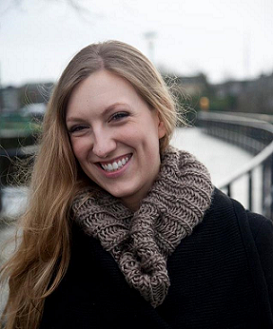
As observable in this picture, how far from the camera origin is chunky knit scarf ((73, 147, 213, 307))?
174 centimetres

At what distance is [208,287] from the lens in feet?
6.01

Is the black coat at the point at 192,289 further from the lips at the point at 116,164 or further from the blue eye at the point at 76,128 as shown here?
the blue eye at the point at 76,128

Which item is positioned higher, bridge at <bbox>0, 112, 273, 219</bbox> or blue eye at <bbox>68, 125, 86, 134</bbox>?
blue eye at <bbox>68, 125, 86, 134</bbox>

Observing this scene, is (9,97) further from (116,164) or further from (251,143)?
(251,143)

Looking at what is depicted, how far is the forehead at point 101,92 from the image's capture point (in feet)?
5.79


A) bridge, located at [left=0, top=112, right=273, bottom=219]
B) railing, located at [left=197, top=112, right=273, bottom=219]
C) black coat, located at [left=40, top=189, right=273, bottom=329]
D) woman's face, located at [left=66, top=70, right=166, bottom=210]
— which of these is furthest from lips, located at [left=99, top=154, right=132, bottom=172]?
railing, located at [left=197, top=112, right=273, bottom=219]

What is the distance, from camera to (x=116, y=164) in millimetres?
1809

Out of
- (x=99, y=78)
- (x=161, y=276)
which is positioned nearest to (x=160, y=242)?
(x=161, y=276)

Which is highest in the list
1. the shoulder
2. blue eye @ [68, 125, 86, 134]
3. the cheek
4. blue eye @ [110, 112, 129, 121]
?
blue eye @ [110, 112, 129, 121]

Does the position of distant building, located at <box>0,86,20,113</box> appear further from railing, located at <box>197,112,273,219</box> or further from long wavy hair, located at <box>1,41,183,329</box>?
long wavy hair, located at <box>1,41,183,329</box>

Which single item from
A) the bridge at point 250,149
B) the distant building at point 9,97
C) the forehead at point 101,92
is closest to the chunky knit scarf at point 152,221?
the forehead at point 101,92

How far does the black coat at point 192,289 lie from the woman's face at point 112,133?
0.91 feet

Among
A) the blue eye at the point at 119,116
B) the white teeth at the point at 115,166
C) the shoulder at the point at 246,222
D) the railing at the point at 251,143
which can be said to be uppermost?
the blue eye at the point at 119,116

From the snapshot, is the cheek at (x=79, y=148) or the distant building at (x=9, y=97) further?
the distant building at (x=9, y=97)
